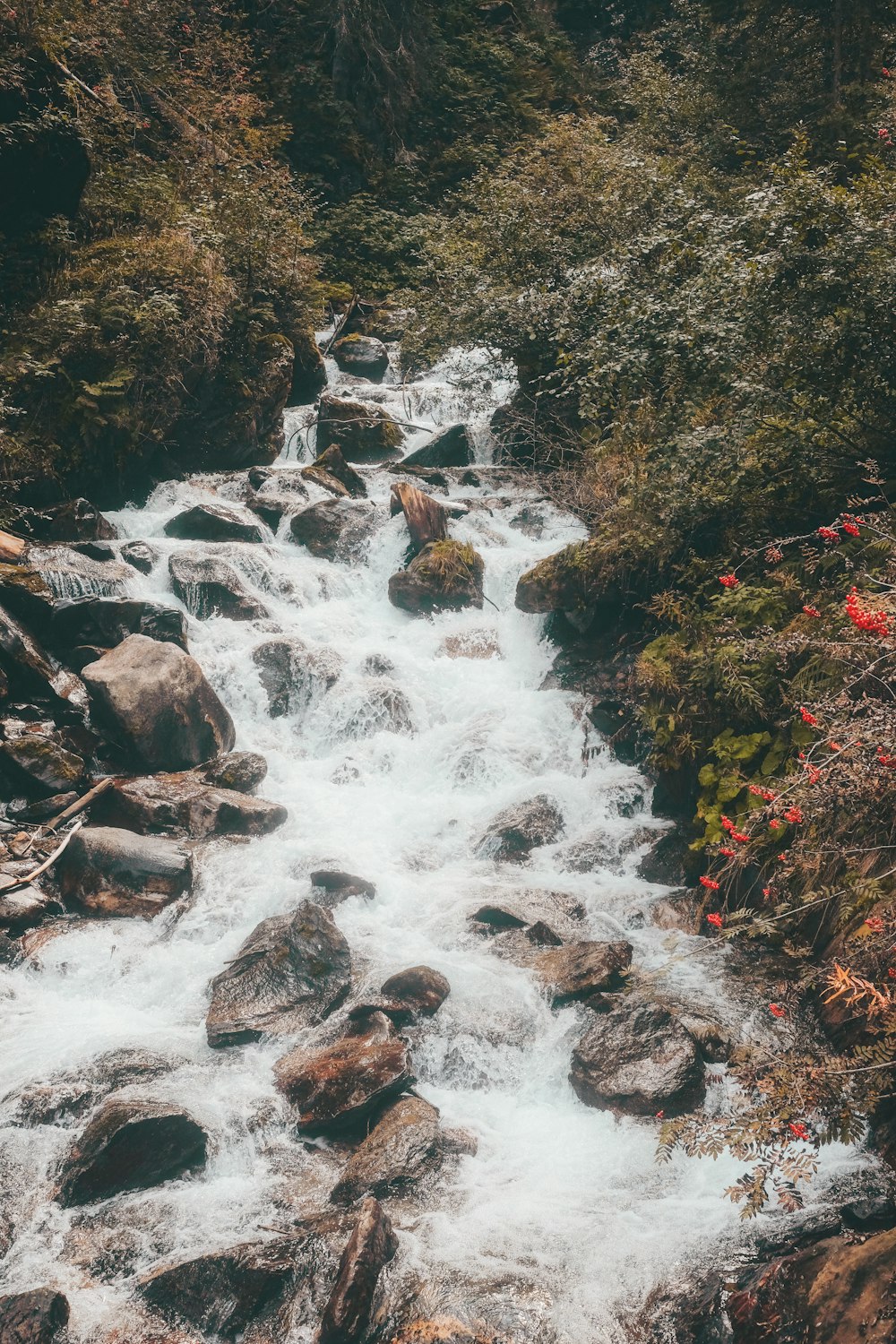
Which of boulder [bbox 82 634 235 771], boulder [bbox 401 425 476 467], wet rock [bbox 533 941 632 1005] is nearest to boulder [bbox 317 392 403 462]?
boulder [bbox 401 425 476 467]

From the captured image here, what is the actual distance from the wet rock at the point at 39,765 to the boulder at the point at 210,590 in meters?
3.54

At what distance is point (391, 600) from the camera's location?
13.1 metres

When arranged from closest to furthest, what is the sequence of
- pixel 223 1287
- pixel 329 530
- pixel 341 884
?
pixel 223 1287
pixel 341 884
pixel 329 530

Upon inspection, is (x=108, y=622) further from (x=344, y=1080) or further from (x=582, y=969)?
(x=582, y=969)

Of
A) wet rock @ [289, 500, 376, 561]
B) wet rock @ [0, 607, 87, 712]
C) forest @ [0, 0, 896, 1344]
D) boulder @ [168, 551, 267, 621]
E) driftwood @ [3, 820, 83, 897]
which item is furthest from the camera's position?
wet rock @ [289, 500, 376, 561]

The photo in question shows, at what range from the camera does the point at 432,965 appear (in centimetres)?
716

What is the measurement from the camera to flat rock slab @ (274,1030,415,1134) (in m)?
5.73

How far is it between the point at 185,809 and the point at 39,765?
1.52 meters

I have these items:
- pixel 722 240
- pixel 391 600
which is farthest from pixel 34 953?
pixel 722 240

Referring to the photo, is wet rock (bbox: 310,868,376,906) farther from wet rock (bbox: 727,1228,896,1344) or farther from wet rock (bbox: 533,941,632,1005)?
wet rock (bbox: 727,1228,896,1344)

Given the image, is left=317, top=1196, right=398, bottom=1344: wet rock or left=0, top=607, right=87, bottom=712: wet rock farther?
left=0, top=607, right=87, bottom=712: wet rock

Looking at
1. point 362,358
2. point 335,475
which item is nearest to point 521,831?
point 335,475

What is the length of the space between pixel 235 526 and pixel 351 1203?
34.3ft

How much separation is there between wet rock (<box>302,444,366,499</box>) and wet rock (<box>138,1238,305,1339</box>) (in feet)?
40.3
